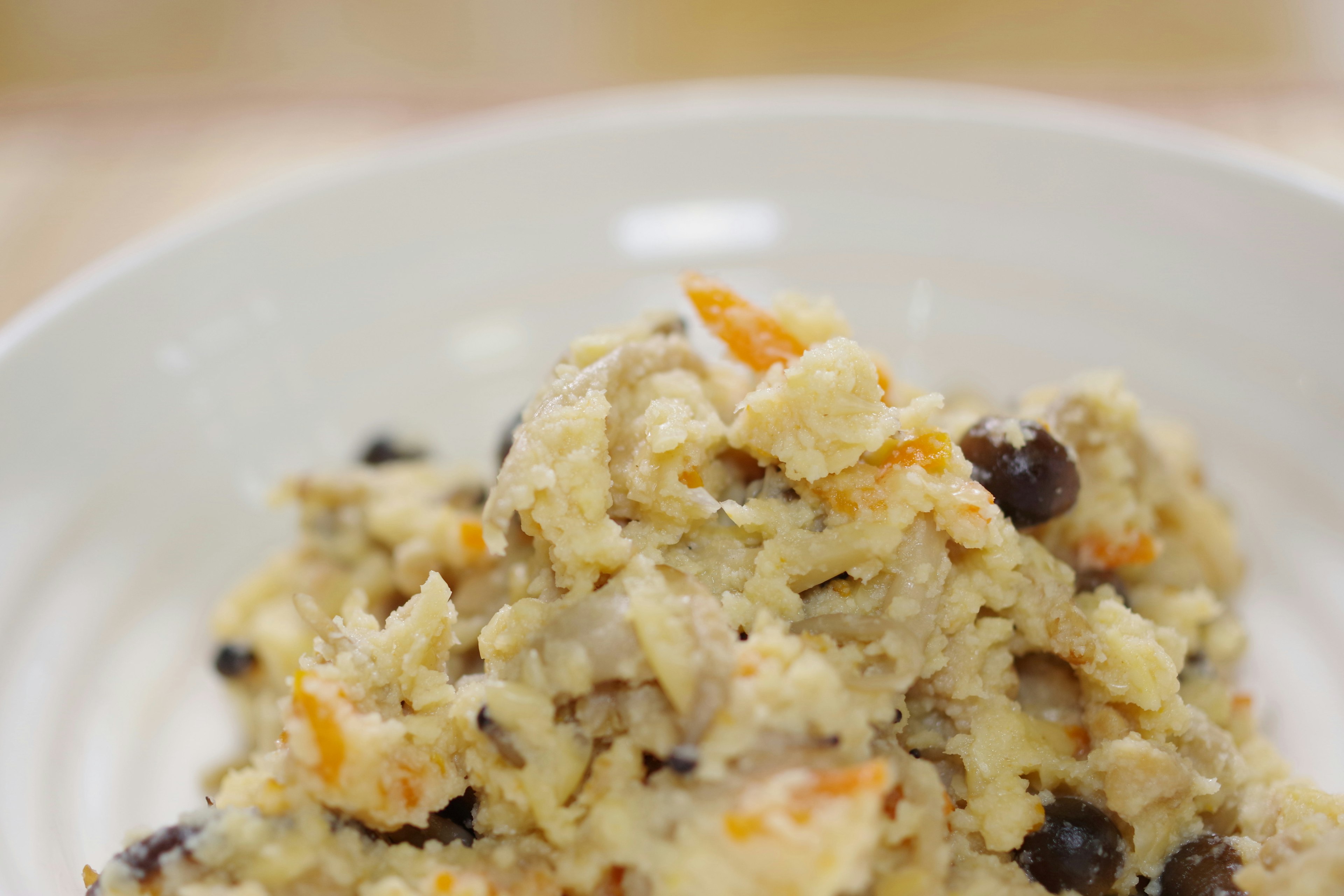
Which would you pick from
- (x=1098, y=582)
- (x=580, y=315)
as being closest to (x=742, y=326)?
(x=1098, y=582)

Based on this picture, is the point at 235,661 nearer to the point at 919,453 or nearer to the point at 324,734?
the point at 324,734

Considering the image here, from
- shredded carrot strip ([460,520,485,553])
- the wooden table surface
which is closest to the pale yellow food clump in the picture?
shredded carrot strip ([460,520,485,553])

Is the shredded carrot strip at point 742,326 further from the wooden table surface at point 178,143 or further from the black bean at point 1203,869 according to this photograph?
the wooden table surface at point 178,143

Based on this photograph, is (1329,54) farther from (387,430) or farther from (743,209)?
(387,430)

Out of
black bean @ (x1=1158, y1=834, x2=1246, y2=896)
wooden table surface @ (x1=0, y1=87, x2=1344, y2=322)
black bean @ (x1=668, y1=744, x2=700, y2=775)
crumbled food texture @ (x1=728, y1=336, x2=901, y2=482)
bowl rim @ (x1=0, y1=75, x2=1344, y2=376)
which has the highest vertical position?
wooden table surface @ (x1=0, y1=87, x2=1344, y2=322)

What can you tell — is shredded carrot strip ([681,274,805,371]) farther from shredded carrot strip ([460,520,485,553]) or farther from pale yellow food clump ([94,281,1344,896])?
shredded carrot strip ([460,520,485,553])

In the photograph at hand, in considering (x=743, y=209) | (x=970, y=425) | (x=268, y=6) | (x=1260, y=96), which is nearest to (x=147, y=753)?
(x=970, y=425)

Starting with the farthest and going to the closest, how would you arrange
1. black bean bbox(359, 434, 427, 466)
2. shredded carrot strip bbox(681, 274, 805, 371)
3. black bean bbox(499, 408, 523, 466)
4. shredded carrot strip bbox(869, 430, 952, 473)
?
black bean bbox(359, 434, 427, 466), black bean bbox(499, 408, 523, 466), shredded carrot strip bbox(681, 274, 805, 371), shredded carrot strip bbox(869, 430, 952, 473)
